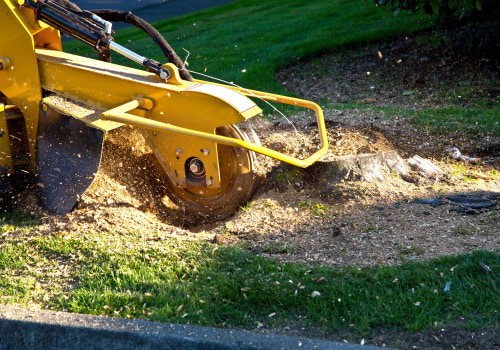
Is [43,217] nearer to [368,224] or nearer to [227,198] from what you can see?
[227,198]

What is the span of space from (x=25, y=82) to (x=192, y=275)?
223 cm

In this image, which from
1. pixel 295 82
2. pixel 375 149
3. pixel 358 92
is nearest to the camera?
pixel 375 149

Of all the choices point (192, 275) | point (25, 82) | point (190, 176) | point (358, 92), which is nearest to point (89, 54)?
point (358, 92)

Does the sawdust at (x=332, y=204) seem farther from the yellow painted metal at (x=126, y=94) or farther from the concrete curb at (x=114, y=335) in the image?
the concrete curb at (x=114, y=335)

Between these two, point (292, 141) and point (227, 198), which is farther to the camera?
point (292, 141)

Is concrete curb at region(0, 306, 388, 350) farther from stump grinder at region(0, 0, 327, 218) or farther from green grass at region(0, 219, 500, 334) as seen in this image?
stump grinder at region(0, 0, 327, 218)

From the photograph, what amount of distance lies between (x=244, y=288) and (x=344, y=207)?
4.15ft

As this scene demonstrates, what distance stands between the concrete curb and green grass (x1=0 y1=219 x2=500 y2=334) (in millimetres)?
174

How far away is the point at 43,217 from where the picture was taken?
4055 millimetres

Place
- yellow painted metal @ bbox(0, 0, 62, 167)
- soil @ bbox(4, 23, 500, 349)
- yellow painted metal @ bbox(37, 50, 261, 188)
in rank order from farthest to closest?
yellow painted metal @ bbox(0, 0, 62, 167) < yellow painted metal @ bbox(37, 50, 261, 188) < soil @ bbox(4, 23, 500, 349)

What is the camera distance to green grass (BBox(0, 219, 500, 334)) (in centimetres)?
272

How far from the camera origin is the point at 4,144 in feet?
13.8

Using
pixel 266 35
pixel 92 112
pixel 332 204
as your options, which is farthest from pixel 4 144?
pixel 266 35

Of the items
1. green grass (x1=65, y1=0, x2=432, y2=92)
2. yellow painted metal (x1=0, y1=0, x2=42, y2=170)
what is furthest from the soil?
green grass (x1=65, y1=0, x2=432, y2=92)
